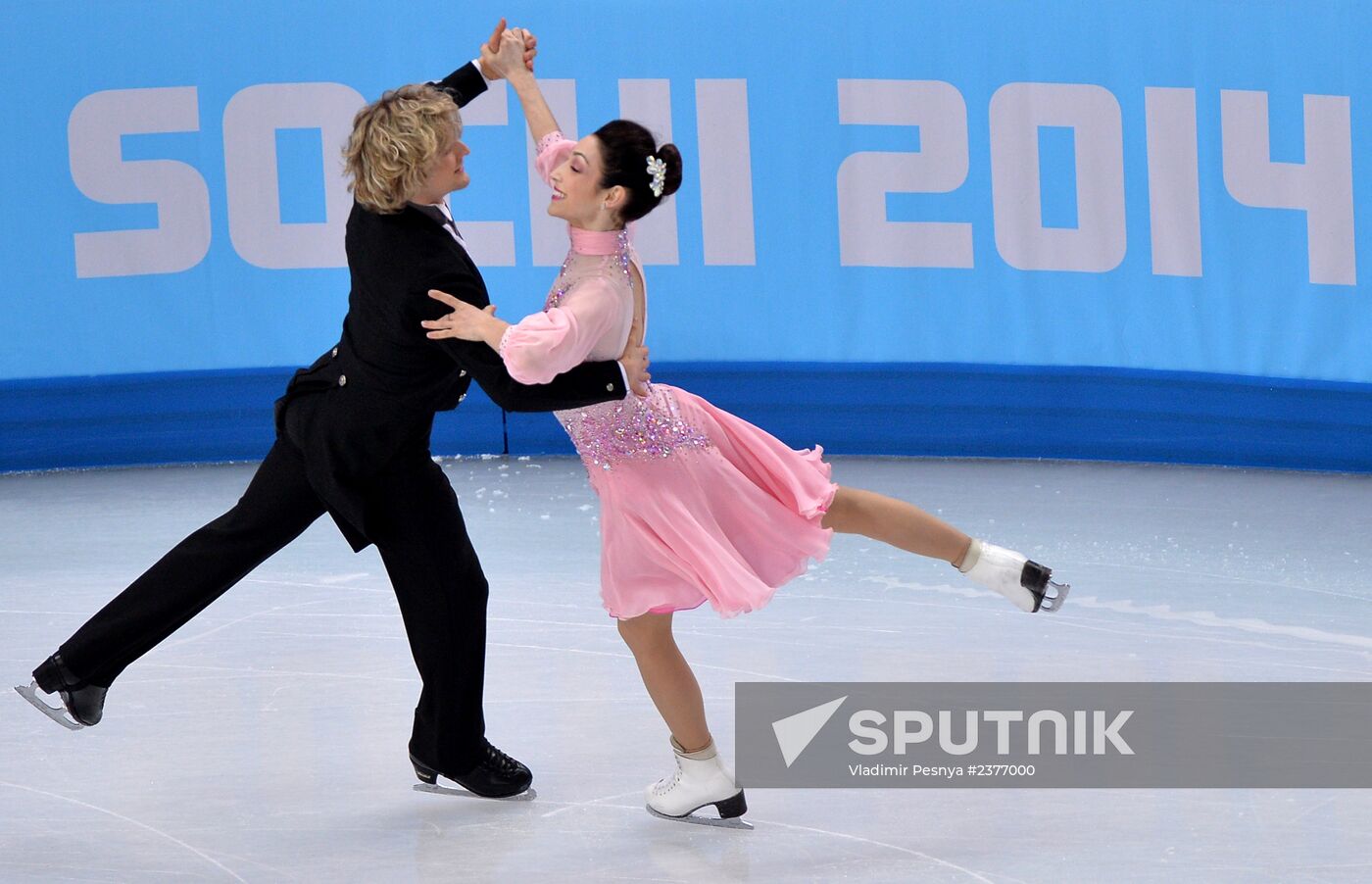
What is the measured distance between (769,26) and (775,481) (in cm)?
310

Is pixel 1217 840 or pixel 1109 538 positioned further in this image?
pixel 1109 538

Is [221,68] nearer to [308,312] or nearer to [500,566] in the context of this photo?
[308,312]

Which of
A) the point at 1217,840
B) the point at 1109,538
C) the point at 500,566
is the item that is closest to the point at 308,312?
the point at 500,566

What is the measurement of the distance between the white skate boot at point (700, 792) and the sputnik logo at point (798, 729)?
23 cm

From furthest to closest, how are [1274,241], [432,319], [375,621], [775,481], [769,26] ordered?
[769,26] < [1274,241] < [375,621] < [775,481] < [432,319]

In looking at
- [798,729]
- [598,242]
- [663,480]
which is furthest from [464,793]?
[598,242]

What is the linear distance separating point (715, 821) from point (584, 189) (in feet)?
3.60

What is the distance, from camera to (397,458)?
9.70 feet

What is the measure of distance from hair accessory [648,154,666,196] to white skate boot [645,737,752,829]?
937 millimetres

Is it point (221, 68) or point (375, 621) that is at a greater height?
point (221, 68)

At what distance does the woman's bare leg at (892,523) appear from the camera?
305 cm

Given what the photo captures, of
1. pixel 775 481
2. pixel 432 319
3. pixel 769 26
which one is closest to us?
pixel 432 319

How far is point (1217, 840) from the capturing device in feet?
9.37

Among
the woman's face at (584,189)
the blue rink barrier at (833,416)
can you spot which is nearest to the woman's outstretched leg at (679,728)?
the woman's face at (584,189)
